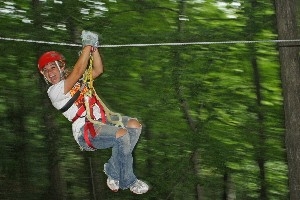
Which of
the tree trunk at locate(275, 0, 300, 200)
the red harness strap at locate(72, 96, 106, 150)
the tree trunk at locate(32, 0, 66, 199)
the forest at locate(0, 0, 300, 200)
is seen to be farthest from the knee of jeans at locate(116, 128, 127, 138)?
the tree trunk at locate(32, 0, 66, 199)

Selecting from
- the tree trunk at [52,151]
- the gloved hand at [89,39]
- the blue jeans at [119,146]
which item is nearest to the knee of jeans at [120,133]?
the blue jeans at [119,146]

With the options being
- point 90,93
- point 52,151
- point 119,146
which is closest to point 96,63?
point 90,93

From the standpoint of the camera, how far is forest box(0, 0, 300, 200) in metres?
8.51

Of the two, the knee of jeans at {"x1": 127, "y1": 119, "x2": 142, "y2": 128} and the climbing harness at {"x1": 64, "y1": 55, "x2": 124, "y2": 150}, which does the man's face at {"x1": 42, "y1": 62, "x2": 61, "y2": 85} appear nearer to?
the climbing harness at {"x1": 64, "y1": 55, "x2": 124, "y2": 150}

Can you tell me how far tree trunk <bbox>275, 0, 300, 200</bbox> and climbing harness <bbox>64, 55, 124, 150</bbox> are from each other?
259 centimetres

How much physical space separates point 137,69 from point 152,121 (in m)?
1.22

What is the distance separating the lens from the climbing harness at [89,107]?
3836 mm

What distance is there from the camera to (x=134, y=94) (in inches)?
371

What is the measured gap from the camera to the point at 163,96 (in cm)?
971

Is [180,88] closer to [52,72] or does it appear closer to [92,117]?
[92,117]

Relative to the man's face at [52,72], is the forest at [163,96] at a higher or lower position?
lower

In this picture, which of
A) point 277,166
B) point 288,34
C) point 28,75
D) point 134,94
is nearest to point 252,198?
point 277,166

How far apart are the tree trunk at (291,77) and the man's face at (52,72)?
290 centimetres

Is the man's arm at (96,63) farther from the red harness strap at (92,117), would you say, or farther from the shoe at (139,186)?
the shoe at (139,186)
